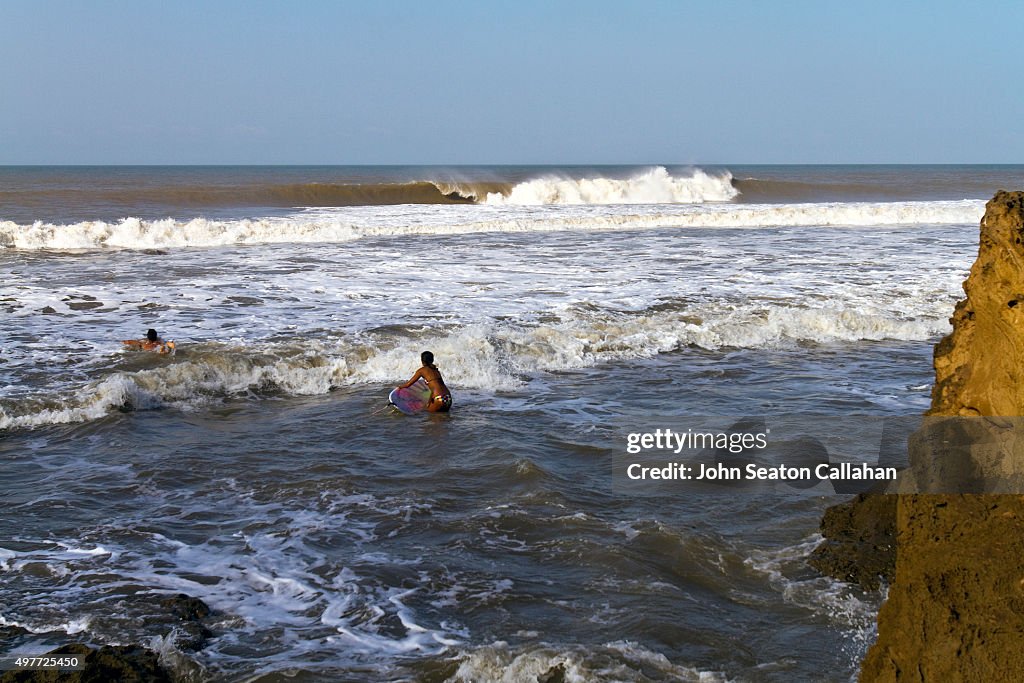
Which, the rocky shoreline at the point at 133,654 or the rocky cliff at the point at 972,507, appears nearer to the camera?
the rocky cliff at the point at 972,507

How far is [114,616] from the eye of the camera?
15.3 feet

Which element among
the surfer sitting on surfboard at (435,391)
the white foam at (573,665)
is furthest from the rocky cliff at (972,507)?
the surfer sitting on surfboard at (435,391)

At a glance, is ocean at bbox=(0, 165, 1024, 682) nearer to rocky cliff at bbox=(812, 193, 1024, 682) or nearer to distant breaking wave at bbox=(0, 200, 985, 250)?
rocky cliff at bbox=(812, 193, 1024, 682)

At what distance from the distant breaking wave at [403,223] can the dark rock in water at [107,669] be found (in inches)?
840

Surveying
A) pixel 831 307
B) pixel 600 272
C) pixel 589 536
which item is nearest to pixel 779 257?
pixel 600 272

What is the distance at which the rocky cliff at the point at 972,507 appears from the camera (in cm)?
278

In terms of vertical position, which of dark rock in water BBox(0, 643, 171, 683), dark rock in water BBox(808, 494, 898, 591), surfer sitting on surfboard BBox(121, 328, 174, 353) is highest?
surfer sitting on surfboard BBox(121, 328, 174, 353)

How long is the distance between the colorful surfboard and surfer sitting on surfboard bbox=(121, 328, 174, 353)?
356 centimetres

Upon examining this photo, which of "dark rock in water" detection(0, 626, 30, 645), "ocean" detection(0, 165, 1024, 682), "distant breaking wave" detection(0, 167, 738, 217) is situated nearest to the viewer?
"dark rock in water" detection(0, 626, 30, 645)

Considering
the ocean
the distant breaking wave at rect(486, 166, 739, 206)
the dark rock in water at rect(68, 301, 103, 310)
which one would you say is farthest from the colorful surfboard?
the distant breaking wave at rect(486, 166, 739, 206)

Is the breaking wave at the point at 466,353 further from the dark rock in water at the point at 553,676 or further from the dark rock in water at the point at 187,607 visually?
the dark rock in water at the point at 553,676

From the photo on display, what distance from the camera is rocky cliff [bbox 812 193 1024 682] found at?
278cm

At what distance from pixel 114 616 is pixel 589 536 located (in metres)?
2.83

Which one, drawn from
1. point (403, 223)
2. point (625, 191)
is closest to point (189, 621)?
point (403, 223)
